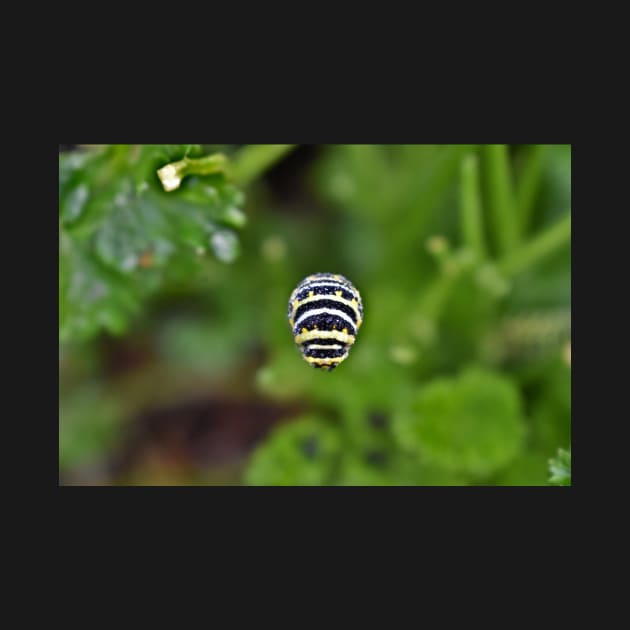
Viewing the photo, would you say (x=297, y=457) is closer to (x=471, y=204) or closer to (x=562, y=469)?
(x=562, y=469)

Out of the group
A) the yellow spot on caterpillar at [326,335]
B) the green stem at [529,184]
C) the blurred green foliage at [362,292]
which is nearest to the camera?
the yellow spot on caterpillar at [326,335]

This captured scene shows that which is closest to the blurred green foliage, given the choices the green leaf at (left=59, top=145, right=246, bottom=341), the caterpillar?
the green leaf at (left=59, top=145, right=246, bottom=341)

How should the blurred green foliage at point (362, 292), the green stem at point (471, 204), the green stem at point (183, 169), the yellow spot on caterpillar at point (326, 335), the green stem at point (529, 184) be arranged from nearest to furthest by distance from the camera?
the yellow spot on caterpillar at point (326, 335) → the green stem at point (183, 169) → the blurred green foliage at point (362, 292) → the green stem at point (471, 204) → the green stem at point (529, 184)

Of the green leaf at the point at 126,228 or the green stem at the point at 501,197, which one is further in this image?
the green stem at the point at 501,197

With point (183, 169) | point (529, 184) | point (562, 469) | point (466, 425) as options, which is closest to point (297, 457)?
point (466, 425)

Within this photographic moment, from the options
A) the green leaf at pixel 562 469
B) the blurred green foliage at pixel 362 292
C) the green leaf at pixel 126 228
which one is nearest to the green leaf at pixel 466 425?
the blurred green foliage at pixel 362 292

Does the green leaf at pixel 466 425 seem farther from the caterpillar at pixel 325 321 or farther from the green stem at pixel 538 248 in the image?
the caterpillar at pixel 325 321

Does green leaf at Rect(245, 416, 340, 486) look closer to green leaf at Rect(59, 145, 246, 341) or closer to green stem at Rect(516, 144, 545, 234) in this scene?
green leaf at Rect(59, 145, 246, 341)
